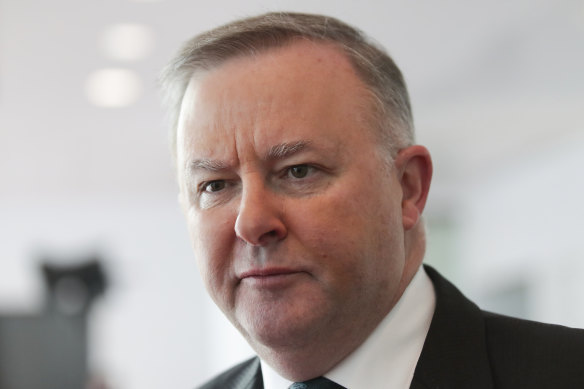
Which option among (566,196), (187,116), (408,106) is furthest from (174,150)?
(566,196)

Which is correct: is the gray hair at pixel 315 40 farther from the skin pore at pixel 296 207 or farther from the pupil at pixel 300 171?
the pupil at pixel 300 171

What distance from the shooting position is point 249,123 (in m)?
1.49

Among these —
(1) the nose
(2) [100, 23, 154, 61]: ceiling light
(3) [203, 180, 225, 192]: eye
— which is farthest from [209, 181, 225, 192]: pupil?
(2) [100, 23, 154, 61]: ceiling light

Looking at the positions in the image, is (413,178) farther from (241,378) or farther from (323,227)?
(241,378)

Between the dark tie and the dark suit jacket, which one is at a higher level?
the dark suit jacket

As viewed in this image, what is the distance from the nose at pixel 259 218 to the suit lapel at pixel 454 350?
0.32m

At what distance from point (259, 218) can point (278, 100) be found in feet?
0.73

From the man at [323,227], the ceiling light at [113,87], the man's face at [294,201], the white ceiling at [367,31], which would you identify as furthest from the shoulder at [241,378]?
the ceiling light at [113,87]

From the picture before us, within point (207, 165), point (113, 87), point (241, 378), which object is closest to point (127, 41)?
point (113, 87)

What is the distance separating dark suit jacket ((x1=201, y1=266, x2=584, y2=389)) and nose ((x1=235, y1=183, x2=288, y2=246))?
1.08ft

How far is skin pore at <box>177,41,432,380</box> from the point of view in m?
1.43

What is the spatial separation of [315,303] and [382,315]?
159 millimetres

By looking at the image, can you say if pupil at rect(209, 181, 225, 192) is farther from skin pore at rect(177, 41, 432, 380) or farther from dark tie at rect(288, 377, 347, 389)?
dark tie at rect(288, 377, 347, 389)

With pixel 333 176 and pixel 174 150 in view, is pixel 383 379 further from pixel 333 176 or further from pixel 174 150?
pixel 174 150
